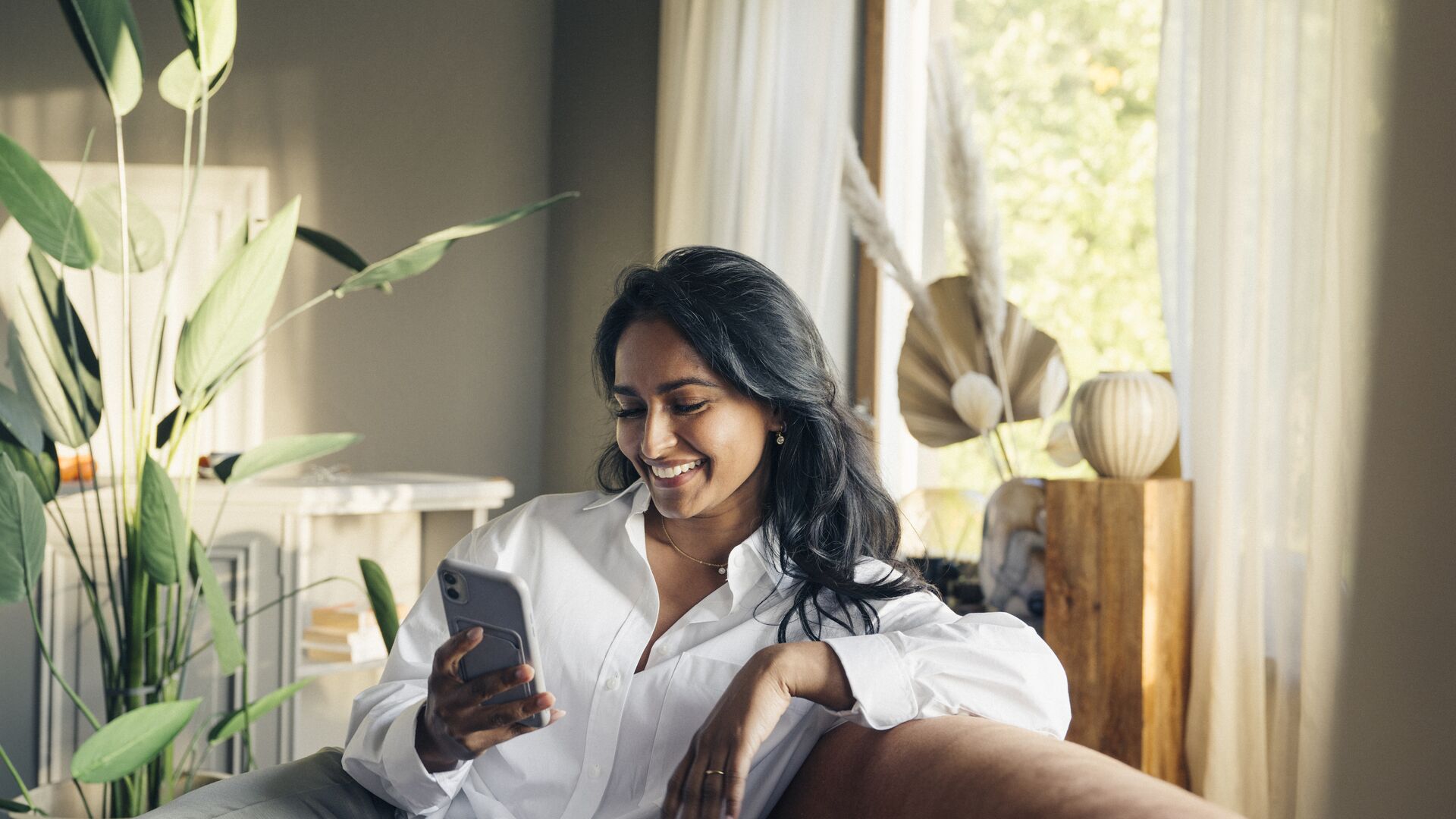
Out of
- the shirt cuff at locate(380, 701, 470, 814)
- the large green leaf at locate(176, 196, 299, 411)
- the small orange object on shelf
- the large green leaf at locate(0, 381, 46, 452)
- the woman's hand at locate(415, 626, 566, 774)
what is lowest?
the shirt cuff at locate(380, 701, 470, 814)

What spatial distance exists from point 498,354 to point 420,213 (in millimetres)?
510

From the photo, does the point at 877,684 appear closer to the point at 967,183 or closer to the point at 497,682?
the point at 497,682

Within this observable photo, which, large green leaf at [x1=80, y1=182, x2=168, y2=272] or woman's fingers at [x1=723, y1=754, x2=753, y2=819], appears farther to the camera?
large green leaf at [x1=80, y1=182, x2=168, y2=272]

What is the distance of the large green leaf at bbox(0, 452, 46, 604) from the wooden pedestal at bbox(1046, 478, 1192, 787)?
5.34ft

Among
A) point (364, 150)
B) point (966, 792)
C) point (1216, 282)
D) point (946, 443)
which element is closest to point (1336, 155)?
point (1216, 282)

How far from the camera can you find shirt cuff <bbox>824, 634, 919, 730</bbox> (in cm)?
125

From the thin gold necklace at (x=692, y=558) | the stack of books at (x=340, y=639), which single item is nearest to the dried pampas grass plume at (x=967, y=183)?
the thin gold necklace at (x=692, y=558)

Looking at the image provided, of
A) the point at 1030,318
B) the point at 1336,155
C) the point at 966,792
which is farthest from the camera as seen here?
the point at 1030,318

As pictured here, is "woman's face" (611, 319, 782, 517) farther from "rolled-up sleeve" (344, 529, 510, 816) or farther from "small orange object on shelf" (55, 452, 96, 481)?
"small orange object on shelf" (55, 452, 96, 481)

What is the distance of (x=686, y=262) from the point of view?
1.55m

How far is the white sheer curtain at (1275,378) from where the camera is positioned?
5.88ft

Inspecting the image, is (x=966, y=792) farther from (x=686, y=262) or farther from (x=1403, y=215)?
(x=1403, y=215)

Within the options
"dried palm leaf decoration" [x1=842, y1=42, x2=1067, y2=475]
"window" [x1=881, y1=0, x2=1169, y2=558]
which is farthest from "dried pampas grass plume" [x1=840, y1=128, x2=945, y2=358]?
"window" [x1=881, y1=0, x2=1169, y2=558]

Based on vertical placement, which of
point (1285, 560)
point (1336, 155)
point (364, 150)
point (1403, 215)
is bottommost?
point (1285, 560)
